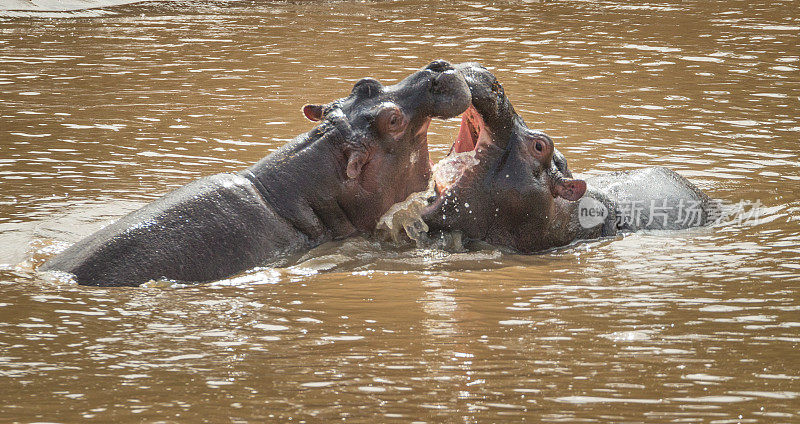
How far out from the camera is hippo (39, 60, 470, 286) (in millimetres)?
5395

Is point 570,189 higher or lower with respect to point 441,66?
lower

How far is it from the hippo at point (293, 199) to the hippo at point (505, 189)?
203 millimetres

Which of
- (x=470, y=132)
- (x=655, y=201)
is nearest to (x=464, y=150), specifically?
(x=470, y=132)

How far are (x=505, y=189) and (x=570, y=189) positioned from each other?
0.36 metres

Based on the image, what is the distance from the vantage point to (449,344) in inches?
178

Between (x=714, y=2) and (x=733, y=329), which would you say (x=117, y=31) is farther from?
(x=733, y=329)

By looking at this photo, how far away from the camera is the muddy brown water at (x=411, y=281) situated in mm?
3975

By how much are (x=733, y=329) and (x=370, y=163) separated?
2135mm

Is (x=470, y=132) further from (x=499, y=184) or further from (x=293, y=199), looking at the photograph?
(x=293, y=199)

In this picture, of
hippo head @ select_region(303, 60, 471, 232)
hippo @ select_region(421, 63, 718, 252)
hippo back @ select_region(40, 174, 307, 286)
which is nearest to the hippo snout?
hippo head @ select_region(303, 60, 471, 232)

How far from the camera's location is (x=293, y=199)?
591cm

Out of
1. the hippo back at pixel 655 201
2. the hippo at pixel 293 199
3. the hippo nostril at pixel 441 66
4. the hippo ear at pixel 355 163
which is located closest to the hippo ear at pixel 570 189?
the hippo back at pixel 655 201

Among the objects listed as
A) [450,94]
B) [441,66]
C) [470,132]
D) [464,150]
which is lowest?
[464,150]

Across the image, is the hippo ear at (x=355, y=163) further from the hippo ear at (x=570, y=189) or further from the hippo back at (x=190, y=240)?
the hippo ear at (x=570, y=189)
